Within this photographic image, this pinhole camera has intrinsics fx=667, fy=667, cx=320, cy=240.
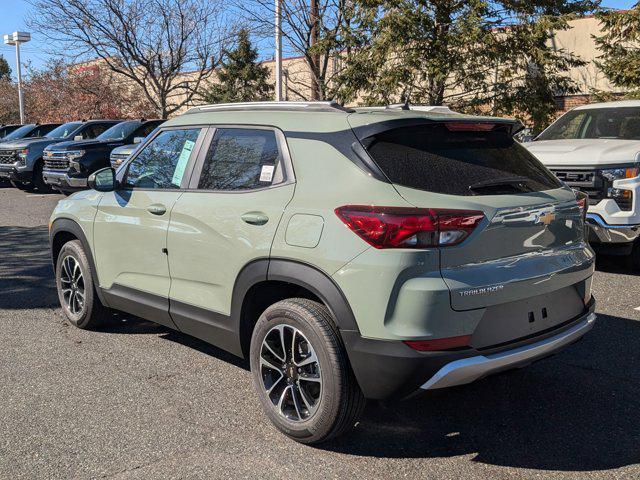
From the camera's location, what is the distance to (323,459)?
11.0ft

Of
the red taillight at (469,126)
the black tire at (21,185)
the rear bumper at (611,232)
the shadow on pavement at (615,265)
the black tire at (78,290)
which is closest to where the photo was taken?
the red taillight at (469,126)

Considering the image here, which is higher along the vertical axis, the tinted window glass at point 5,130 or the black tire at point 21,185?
the tinted window glass at point 5,130

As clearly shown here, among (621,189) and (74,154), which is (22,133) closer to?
(74,154)

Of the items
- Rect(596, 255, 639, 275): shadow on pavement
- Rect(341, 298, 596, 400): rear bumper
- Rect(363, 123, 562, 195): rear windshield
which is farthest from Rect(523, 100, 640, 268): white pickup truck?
Rect(341, 298, 596, 400): rear bumper

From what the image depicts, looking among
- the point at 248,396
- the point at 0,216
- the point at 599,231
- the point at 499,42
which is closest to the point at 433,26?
the point at 499,42

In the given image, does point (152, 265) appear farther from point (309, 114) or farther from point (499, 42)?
point (499, 42)

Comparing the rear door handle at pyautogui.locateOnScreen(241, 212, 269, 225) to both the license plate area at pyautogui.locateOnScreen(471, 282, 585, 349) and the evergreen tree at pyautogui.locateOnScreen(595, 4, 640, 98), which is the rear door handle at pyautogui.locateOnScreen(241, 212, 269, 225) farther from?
the evergreen tree at pyautogui.locateOnScreen(595, 4, 640, 98)

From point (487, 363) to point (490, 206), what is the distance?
2.45ft

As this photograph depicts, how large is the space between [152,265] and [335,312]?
1700 millimetres

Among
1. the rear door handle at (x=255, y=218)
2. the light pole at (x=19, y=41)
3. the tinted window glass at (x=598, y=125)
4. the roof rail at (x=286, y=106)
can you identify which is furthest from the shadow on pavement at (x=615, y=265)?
the light pole at (x=19, y=41)

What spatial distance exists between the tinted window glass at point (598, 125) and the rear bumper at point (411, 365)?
5.78 meters

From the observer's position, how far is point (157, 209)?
434 cm

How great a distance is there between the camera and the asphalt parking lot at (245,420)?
129 inches

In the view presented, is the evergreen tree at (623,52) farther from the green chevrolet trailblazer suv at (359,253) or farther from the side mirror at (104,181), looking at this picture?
the side mirror at (104,181)
